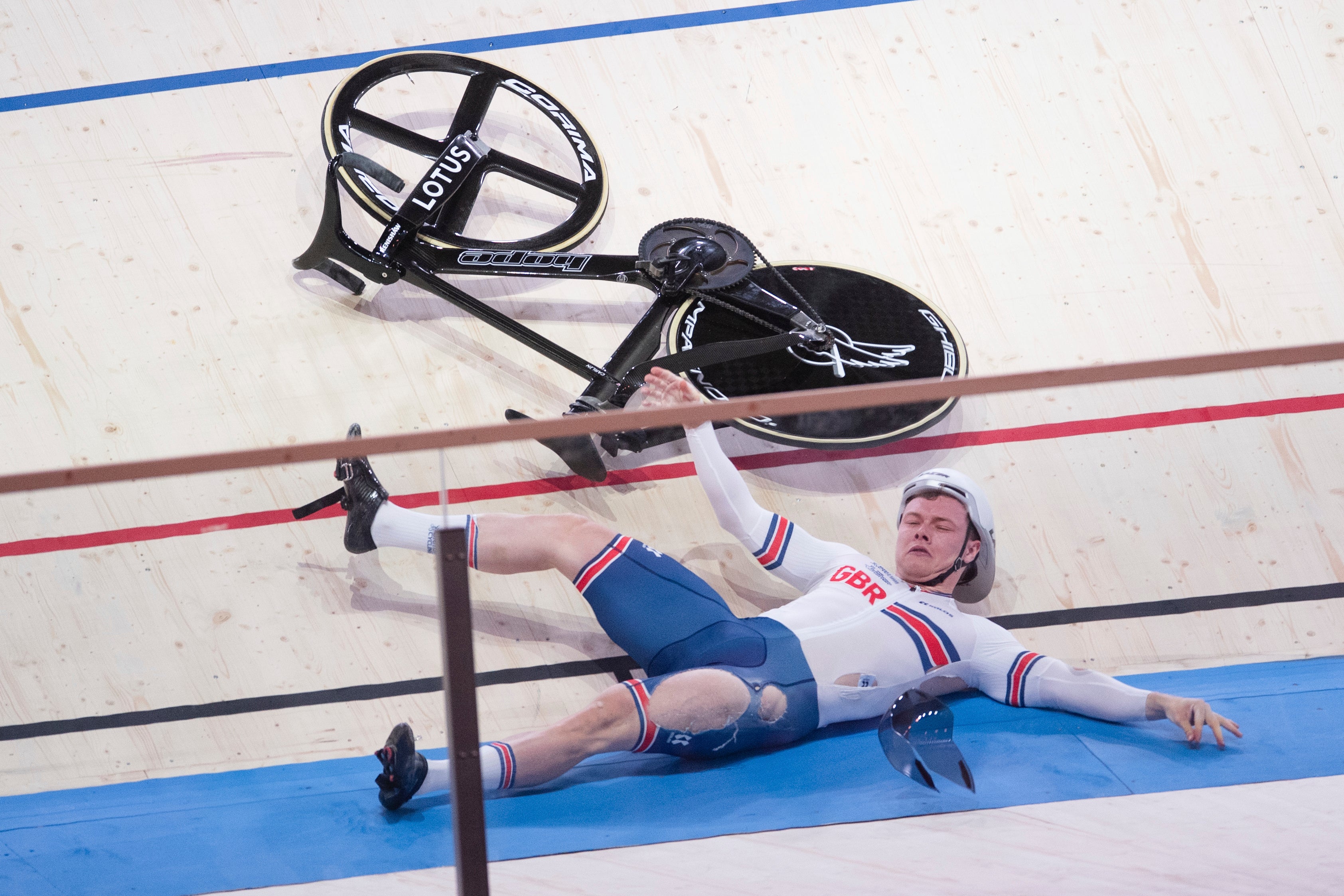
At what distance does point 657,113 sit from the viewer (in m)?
3.57

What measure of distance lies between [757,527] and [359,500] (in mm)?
868

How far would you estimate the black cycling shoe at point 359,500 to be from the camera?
139 cm

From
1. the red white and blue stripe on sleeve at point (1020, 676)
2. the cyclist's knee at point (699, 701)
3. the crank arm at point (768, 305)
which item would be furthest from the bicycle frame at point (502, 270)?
Result: the red white and blue stripe on sleeve at point (1020, 676)

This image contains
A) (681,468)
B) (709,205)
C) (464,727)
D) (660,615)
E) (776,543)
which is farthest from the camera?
(709,205)

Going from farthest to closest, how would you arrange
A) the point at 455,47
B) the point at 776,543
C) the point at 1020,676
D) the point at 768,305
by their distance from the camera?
the point at 455,47
the point at 768,305
the point at 776,543
the point at 1020,676

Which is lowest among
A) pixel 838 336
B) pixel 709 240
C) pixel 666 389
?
pixel 666 389

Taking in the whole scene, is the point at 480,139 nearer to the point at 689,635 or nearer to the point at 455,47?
the point at 455,47

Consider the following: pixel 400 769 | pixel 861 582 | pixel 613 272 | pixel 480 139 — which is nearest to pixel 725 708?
pixel 400 769

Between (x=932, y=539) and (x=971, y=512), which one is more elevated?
(x=971, y=512)

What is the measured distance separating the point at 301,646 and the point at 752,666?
77cm

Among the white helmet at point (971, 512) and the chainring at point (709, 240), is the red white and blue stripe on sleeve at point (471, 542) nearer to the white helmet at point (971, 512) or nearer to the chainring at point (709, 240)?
the white helmet at point (971, 512)

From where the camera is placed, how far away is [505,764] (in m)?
1.43

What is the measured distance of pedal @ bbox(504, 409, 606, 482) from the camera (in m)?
1.45

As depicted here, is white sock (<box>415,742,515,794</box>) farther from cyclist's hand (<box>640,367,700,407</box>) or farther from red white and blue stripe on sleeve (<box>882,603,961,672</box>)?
cyclist's hand (<box>640,367,700,407</box>)
